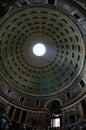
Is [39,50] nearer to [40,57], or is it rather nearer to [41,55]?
[41,55]

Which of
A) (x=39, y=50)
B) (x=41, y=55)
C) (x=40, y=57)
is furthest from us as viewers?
(x=39, y=50)

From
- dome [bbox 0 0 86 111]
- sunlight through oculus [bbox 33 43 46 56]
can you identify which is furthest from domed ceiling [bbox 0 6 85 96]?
sunlight through oculus [bbox 33 43 46 56]

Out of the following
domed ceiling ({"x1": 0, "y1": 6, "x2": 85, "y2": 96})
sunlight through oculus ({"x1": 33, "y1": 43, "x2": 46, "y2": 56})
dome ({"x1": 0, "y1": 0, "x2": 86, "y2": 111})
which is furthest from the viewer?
sunlight through oculus ({"x1": 33, "y1": 43, "x2": 46, "y2": 56})

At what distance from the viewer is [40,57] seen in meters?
42.2

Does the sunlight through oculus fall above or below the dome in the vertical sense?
above

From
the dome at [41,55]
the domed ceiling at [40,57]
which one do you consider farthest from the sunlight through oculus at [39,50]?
the domed ceiling at [40,57]

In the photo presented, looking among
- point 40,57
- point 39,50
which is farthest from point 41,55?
point 39,50

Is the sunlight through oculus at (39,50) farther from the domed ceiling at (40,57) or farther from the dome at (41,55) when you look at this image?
the domed ceiling at (40,57)

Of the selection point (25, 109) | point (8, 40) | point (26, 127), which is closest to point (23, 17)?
point (8, 40)

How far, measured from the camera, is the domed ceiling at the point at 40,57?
35531 mm

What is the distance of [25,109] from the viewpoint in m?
36.2

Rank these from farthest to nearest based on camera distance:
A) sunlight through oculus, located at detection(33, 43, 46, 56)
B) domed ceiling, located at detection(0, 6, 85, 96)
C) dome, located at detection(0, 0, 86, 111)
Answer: sunlight through oculus, located at detection(33, 43, 46, 56) < domed ceiling, located at detection(0, 6, 85, 96) < dome, located at detection(0, 0, 86, 111)

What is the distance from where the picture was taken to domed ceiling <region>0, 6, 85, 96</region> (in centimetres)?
3553

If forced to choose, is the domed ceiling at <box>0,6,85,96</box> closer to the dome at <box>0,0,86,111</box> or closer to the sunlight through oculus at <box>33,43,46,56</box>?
the dome at <box>0,0,86,111</box>
